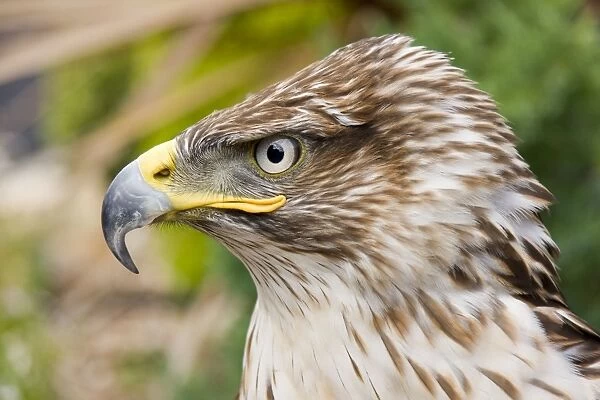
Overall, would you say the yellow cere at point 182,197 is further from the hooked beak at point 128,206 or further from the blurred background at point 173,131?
the blurred background at point 173,131

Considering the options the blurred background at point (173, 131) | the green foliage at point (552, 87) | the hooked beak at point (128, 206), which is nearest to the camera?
the hooked beak at point (128, 206)

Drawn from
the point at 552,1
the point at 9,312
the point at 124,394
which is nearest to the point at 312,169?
the point at 552,1

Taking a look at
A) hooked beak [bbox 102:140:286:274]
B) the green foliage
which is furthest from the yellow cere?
the green foliage

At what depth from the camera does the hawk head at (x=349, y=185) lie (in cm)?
174

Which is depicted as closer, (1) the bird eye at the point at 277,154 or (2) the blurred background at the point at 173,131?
(1) the bird eye at the point at 277,154

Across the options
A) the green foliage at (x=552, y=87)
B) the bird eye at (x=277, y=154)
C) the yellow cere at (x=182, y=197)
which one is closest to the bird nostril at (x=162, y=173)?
the yellow cere at (x=182, y=197)

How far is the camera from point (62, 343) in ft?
16.7

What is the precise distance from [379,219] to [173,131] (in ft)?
8.05

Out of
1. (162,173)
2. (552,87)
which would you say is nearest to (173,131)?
(552,87)

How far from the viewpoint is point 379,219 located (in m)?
1.76

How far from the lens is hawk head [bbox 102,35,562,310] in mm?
1735

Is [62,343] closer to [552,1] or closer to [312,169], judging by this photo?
[552,1]

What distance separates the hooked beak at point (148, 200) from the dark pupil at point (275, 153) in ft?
0.23

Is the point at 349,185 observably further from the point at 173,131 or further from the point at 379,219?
the point at 173,131
